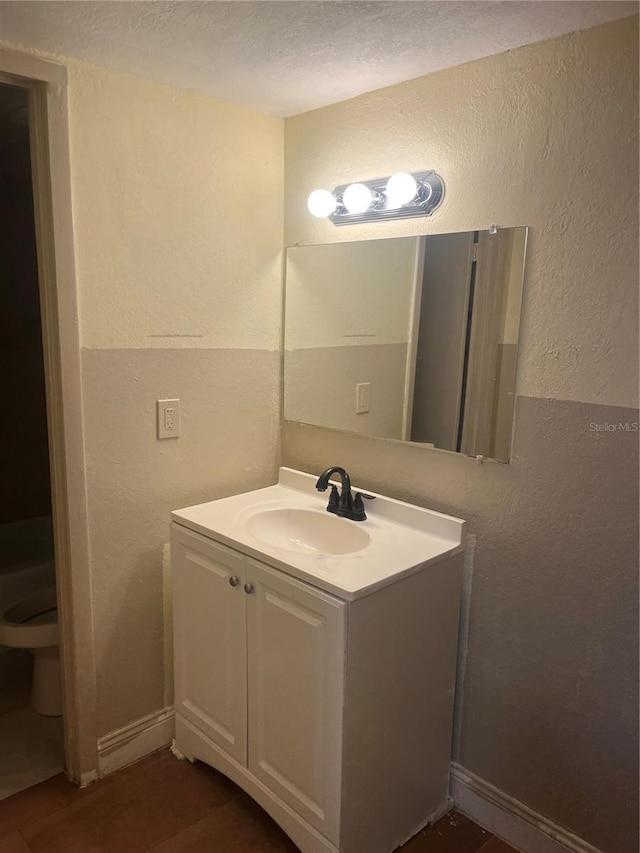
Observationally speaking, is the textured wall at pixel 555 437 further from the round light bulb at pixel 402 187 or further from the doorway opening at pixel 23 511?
the doorway opening at pixel 23 511

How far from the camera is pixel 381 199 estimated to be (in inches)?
73.2

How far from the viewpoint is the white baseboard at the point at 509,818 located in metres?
1.63

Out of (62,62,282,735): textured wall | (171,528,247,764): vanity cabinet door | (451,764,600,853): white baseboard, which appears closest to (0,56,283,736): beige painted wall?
(62,62,282,735): textured wall

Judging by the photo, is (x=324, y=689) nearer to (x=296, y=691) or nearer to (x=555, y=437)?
(x=296, y=691)

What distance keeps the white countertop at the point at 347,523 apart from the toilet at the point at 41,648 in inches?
28.7

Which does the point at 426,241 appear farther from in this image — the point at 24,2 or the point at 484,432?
the point at 24,2

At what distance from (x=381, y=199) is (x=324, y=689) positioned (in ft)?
4.55

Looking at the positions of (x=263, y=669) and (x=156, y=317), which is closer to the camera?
(x=263, y=669)

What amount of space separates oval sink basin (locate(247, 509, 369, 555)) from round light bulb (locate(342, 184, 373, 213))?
96 cm

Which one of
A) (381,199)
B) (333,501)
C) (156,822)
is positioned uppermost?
(381,199)

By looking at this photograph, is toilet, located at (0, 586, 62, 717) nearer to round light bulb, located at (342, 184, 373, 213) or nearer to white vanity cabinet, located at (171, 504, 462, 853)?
white vanity cabinet, located at (171, 504, 462, 853)

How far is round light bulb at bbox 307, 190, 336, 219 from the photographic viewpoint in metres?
1.96

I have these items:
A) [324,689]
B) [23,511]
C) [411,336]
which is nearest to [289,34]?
[411,336]

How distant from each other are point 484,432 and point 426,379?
0.27 meters
